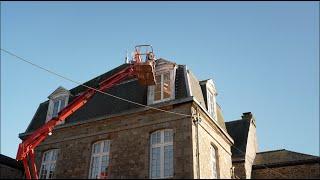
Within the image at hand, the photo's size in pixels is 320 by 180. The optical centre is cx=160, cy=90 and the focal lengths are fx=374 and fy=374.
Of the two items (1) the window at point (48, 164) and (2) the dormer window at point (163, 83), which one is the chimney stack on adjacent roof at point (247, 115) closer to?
(2) the dormer window at point (163, 83)

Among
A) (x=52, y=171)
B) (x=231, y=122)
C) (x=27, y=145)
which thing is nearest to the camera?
(x=27, y=145)

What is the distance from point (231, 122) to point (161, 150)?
8.18m

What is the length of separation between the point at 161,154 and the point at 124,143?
166 cm

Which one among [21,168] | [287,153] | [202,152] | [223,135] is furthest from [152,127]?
[287,153]

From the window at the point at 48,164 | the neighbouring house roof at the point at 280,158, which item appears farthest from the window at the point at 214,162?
the window at the point at 48,164

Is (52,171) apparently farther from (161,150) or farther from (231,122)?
(231,122)

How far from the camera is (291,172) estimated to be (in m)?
17.6

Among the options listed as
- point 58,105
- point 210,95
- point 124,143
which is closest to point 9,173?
point 58,105

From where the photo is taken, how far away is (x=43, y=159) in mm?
16188

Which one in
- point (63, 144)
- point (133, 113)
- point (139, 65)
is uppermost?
point (139, 65)

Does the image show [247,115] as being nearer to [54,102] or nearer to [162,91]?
[162,91]

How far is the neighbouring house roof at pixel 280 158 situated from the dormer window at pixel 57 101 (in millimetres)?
9733

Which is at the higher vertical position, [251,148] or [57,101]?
[57,101]

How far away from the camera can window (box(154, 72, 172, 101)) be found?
583 inches
